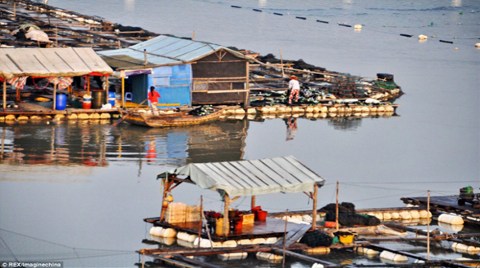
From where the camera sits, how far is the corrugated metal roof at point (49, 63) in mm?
33688

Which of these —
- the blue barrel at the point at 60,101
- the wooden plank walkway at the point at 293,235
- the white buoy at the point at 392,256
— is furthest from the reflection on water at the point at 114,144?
the white buoy at the point at 392,256

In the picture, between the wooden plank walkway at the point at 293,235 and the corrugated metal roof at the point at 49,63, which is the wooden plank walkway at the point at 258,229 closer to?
the wooden plank walkway at the point at 293,235

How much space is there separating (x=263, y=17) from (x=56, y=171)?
5888cm

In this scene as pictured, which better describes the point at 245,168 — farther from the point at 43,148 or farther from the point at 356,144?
the point at 356,144

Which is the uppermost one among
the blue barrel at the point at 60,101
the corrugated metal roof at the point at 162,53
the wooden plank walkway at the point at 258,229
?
the corrugated metal roof at the point at 162,53

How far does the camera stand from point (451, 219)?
2550 cm

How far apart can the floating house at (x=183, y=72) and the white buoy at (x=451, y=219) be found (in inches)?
485

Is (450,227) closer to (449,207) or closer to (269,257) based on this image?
(449,207)

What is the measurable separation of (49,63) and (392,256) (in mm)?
15032

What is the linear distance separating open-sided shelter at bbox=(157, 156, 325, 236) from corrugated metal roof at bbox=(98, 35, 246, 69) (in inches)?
510

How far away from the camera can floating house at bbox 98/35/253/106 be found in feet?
119

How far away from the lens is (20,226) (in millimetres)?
23812

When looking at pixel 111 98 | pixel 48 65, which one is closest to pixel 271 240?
pixel 48 65

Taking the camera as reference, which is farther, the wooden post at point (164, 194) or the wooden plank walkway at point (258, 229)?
the wooden post at point (164, 194)
